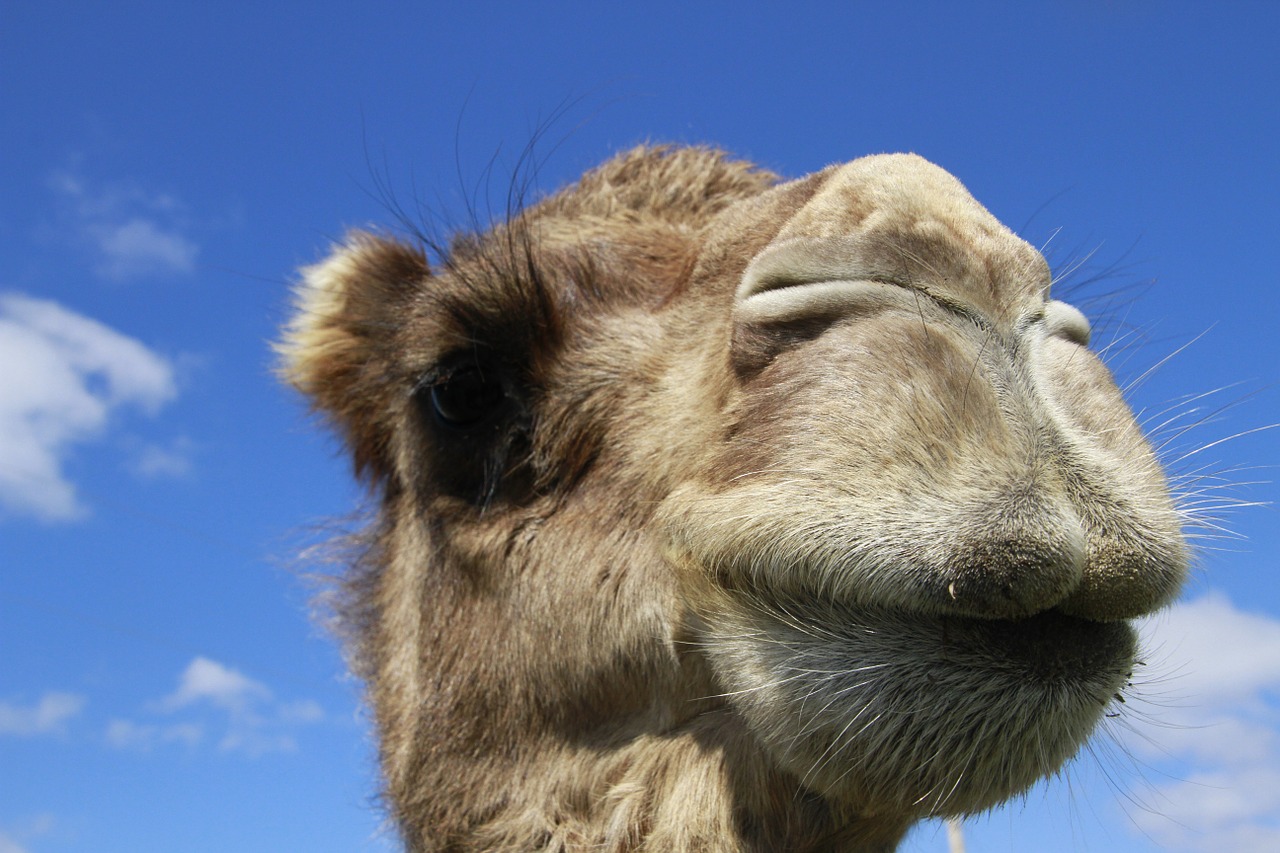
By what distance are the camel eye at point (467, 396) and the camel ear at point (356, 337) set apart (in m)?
0.45

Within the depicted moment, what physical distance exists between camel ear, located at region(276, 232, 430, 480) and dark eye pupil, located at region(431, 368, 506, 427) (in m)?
0.45

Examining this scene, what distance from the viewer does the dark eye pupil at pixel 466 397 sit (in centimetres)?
366

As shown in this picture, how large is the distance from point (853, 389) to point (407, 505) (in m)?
2.43

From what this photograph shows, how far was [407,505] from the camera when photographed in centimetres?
425

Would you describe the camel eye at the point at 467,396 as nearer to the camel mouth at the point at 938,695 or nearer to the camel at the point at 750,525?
the camel at the point at 750,525

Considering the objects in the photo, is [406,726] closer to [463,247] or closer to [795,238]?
Answer: [463,247]

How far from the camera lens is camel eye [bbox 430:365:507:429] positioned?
3.65 m

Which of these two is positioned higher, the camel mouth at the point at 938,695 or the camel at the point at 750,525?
the camel at the point at 750,525

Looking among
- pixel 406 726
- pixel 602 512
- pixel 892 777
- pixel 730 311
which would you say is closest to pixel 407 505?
pixel 406 726

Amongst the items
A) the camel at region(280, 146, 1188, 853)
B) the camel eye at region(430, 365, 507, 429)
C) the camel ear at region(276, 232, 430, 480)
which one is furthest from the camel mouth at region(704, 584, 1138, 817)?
the camel ear at region(276, 232, 430, 480)

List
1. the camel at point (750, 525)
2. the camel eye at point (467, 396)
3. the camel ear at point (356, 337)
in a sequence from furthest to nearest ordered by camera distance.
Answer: the camel ear at point (356, 337)
the camel eye at point (467, 396)
the camel at point (750, 525)

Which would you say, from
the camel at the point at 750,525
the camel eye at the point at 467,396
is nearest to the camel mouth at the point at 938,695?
the camel at the point at 750,525

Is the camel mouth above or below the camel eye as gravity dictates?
below

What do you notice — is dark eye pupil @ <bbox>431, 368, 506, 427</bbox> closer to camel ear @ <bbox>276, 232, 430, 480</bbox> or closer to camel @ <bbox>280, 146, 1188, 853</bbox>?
camel @ <bbox>280, 146, 1188, 853</bbox>
